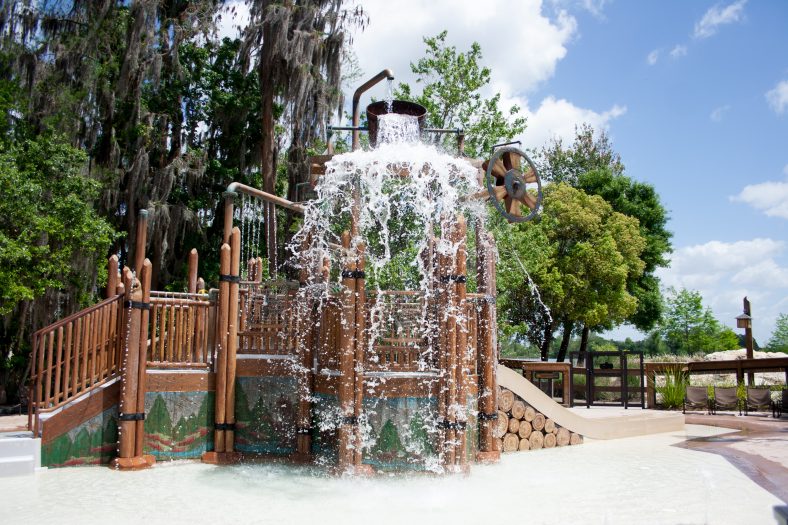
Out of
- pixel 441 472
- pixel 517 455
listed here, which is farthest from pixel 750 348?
pixel 441 472

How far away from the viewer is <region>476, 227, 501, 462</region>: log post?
9.84 m

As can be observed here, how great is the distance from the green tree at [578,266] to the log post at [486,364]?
46.6 ft

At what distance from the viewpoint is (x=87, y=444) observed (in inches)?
358

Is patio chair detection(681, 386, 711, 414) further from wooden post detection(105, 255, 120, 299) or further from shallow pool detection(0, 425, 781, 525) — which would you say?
wooden post detection(105, 255, 120, 299)

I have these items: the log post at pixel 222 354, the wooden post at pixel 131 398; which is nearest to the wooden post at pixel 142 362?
the wooden post at pixel 131 398

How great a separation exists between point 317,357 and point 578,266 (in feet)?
61.6

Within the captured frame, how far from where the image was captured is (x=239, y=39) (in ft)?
70.0

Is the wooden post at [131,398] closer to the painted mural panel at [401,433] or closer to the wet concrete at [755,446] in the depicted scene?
the painted mural panel at [401,433]

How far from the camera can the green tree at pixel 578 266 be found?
2608 centimetres

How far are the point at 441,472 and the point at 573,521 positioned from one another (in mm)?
2571

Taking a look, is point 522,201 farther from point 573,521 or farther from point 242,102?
point 242,102

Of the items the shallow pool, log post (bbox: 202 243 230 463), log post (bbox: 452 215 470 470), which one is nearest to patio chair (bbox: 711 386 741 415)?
the shallow pool

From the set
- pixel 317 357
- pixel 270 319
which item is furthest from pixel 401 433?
pixel 270 319

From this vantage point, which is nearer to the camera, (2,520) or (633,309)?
(2,520)
